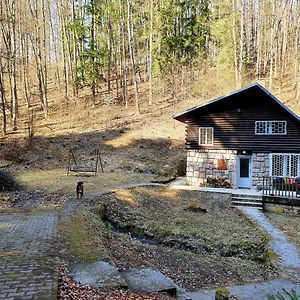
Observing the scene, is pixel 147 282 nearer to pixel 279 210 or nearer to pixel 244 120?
pixel 279 210

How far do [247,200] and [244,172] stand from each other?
10.5 feet

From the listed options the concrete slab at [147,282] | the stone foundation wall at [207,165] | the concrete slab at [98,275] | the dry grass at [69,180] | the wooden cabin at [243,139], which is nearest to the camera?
the concrete slab at [98,275]

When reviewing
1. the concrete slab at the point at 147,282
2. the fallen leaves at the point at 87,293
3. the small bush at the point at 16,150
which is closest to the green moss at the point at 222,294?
the concrete slab at the point at 147,282

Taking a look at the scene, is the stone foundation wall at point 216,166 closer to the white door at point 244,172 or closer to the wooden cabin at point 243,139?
the wooden cabin at point 243,139

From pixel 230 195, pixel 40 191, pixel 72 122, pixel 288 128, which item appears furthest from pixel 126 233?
pixel 72 122

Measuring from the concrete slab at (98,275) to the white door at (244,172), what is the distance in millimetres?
14166

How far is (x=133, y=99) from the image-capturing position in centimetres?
3638

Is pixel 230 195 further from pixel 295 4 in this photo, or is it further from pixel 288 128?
pixel 295 4

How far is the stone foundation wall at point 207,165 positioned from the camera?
1934cm

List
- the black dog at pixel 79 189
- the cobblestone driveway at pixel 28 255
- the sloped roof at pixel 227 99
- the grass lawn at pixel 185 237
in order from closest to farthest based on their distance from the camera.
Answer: the cobblestone driveway at pixel 28 255, the grass lawn at pixel 185 237, the black dog at pixel 79 189, the sloped roof at pixel 227 99

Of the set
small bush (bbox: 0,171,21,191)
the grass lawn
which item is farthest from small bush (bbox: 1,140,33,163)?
the grass lawn

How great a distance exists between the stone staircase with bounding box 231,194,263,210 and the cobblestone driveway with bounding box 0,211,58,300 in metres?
9.56

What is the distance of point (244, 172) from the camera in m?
19.5

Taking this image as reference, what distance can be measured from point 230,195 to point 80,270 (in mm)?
11851
